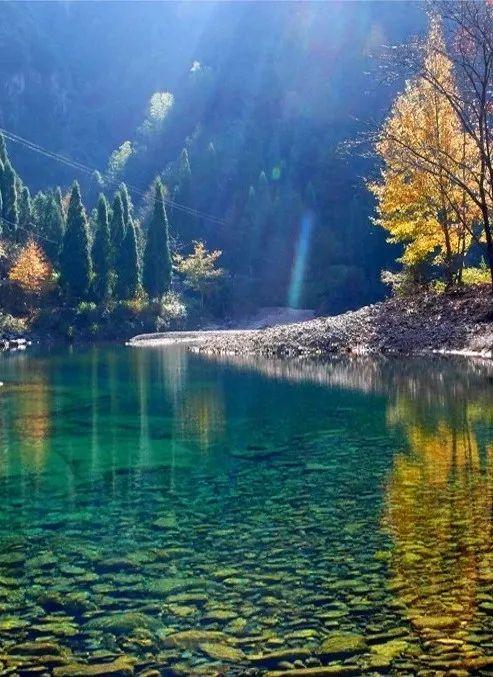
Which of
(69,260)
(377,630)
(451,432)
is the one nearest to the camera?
(377,630)

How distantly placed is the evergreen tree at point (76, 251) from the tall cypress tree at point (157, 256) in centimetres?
739

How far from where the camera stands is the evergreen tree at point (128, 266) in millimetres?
68750

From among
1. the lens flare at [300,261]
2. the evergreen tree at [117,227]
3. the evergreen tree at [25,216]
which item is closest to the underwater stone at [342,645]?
the evergreen tree at [117,227]

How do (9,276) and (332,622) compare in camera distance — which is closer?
(332,622)

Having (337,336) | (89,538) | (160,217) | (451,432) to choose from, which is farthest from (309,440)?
(160,217)

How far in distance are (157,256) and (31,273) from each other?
12775mm

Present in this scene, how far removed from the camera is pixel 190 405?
16781 mm

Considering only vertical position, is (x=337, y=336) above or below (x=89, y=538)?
above

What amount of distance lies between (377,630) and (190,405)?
12177 millimetres

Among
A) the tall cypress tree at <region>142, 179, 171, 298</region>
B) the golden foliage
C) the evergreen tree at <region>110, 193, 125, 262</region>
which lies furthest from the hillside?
the evergreen tree at <region>110, 193, 125, 262</region>

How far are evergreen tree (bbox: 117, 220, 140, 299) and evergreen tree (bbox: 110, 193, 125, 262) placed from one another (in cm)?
39

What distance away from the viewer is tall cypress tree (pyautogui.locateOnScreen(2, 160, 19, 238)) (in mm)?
71062

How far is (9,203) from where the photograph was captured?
7150cm

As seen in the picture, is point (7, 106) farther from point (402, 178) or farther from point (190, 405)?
point (190, 405)
